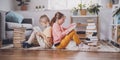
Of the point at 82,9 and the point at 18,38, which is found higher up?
the point at 82,9

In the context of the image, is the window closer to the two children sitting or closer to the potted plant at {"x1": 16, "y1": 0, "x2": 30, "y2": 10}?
the potted plant at {"x1": 16, "y1": 0, "x2": 30, "y2": 10}

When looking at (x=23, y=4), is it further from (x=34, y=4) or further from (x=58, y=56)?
(x=58, y=56)

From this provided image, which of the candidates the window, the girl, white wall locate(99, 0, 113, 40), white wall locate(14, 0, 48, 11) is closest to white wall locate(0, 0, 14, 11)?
white wall locate(14, 0, 48, 11)

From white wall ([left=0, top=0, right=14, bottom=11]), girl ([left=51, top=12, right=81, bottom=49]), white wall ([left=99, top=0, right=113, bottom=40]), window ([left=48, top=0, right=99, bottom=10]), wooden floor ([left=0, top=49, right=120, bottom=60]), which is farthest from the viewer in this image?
window ([left=48, top=0, right=99, bottom=10])

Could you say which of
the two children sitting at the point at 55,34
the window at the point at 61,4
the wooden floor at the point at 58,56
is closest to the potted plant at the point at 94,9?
the window at the point at 61,4

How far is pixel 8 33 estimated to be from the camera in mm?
3756

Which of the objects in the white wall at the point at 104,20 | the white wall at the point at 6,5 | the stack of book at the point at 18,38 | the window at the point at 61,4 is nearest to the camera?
the stack of book at the point at 18,38

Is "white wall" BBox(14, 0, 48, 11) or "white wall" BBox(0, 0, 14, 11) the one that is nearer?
"white wall" BBox(0, 0, 14, 11)

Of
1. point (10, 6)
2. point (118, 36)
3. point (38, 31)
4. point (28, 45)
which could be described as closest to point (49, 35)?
point (38, 31)

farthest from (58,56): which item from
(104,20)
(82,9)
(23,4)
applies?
(23,4)

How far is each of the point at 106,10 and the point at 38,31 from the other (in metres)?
2.90

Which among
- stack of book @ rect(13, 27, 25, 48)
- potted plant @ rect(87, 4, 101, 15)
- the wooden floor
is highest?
potted plant @ rect(87, 4, 101, 15)

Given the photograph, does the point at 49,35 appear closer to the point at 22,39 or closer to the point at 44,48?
the point at 44,48

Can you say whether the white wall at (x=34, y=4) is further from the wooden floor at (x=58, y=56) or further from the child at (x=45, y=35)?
the wooden floor at (x=58, y=56)
